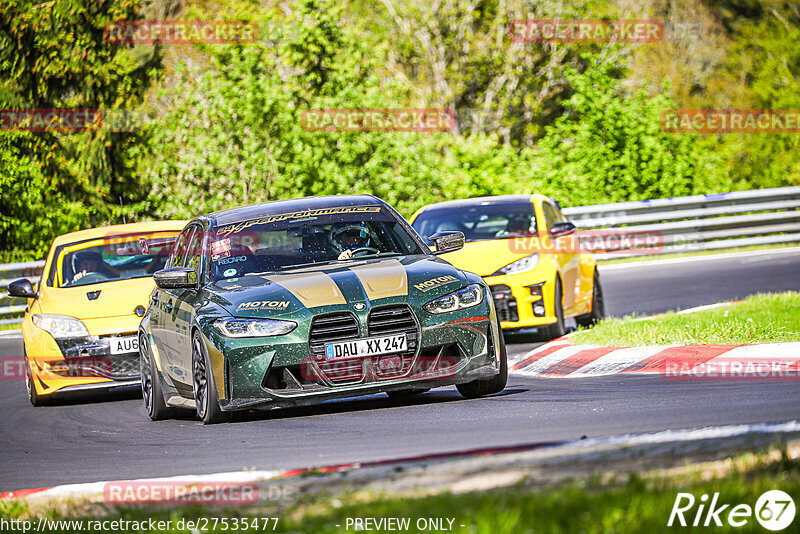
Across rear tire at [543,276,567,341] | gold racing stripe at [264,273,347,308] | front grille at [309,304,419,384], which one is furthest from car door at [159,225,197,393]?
rear tire at [543,276,567,341]

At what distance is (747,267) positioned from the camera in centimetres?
1997

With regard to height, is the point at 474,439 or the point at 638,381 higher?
the point at 474,439

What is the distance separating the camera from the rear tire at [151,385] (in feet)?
32.2

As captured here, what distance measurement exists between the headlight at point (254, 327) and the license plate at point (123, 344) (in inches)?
132

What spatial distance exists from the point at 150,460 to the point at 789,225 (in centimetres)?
1918

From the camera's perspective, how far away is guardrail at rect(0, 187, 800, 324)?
23.8 m

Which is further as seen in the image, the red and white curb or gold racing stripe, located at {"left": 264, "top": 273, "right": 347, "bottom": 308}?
the red and white curb

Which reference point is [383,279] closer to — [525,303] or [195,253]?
[195,253]

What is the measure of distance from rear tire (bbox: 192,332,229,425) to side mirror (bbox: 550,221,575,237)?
589 centimetres

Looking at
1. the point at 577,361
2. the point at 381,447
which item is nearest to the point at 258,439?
the point at 381,447

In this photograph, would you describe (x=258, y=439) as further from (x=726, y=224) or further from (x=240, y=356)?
(x=726, y=224)

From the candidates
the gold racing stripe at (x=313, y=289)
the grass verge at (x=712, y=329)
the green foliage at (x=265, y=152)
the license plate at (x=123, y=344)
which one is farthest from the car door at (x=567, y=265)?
the green foliage at (x=265, y=152)

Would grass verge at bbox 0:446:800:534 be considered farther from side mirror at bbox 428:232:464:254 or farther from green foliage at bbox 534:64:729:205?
green foliage at bbox 534:64:729:205

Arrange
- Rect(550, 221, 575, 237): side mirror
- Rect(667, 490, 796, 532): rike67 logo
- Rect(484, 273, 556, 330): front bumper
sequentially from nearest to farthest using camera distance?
Rect(667, 490, 796, 532): rike67 logo → Rect(484, 273, 556, 330): front bumper → Rect(550, 221, 575, 237): side mirror
